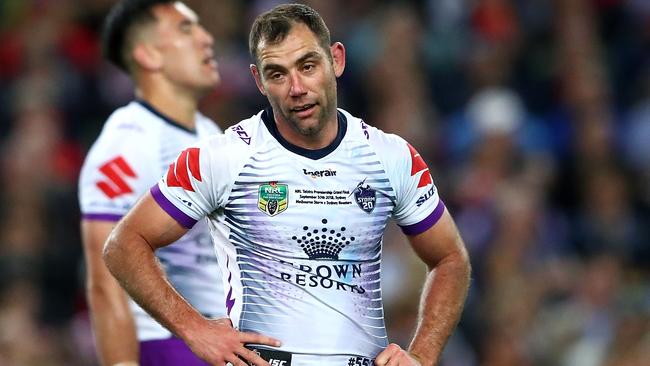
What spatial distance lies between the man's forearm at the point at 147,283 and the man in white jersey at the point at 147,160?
4.42ft

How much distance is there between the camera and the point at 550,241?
36.1 ft

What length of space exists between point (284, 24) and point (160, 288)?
3.71 feet

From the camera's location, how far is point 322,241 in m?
5.04

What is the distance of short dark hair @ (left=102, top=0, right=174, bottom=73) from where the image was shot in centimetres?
734

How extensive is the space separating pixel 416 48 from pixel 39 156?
12.4 feet

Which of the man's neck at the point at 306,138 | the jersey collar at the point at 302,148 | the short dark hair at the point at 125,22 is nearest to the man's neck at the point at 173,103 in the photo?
the short dark hair at the point at 125,22

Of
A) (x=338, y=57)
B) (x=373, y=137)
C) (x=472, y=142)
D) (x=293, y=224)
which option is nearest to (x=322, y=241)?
(x=293, y=224)

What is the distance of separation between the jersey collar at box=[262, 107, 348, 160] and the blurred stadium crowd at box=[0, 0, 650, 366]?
4.40 meters

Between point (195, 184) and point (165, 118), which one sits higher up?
point (165, 118)

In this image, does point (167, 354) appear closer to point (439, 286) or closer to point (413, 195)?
point (439, 286)

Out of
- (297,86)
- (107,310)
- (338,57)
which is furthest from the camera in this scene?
(107,310)

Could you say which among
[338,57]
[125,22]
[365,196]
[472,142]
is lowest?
[365,196]

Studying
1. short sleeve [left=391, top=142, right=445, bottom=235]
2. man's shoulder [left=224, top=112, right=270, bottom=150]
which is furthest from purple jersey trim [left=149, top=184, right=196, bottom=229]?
short sleeve [left=391, top=142, right=445, bottom=235]

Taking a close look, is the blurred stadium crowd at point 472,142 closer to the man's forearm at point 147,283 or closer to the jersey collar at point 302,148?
the jersey collar at point 302,148
